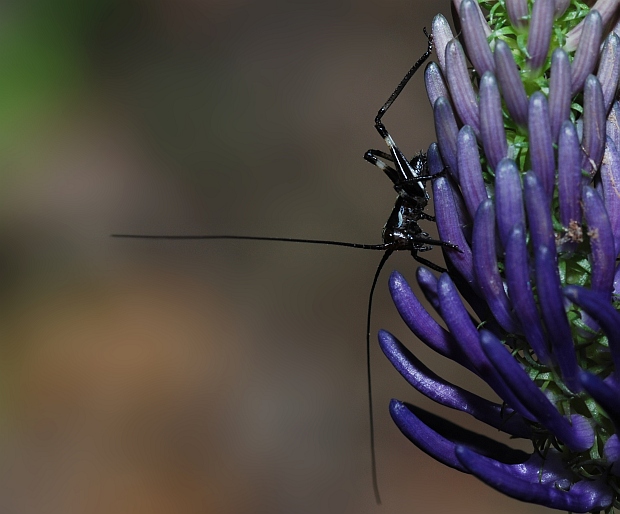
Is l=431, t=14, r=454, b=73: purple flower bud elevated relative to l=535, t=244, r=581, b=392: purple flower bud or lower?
elevated

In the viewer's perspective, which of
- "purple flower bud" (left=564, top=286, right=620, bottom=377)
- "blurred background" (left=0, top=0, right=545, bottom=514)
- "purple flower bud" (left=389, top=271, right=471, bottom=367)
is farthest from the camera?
"blurred background" (left=0, top=0, right=545, bottom=514)

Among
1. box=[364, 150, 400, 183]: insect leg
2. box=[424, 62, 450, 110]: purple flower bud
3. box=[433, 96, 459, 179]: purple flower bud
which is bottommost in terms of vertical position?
box=[364, 150, 400, 183]: insect leg

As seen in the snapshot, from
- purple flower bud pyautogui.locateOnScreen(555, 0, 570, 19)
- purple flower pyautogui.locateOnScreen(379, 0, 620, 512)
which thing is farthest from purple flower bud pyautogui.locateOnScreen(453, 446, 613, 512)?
purple flower bud pyautogui.locateOnScreen(555, 0, 570, 19)

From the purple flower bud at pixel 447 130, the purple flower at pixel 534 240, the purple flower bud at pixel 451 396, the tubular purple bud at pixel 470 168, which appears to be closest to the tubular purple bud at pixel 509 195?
the purple flower at pixel 534 240

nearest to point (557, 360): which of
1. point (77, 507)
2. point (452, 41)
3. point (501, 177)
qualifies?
point (501, 177)

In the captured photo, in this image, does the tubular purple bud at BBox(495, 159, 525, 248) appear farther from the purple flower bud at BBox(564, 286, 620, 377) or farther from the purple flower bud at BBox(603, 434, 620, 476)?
the purple flower bud at BBox(603, 434, 620, 476)

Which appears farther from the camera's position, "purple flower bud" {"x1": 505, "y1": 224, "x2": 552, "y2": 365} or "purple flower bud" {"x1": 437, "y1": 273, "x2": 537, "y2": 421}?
"purple flower bud" {"x1": 437, "y1": 273, "x2": 537, "y2": 421}
